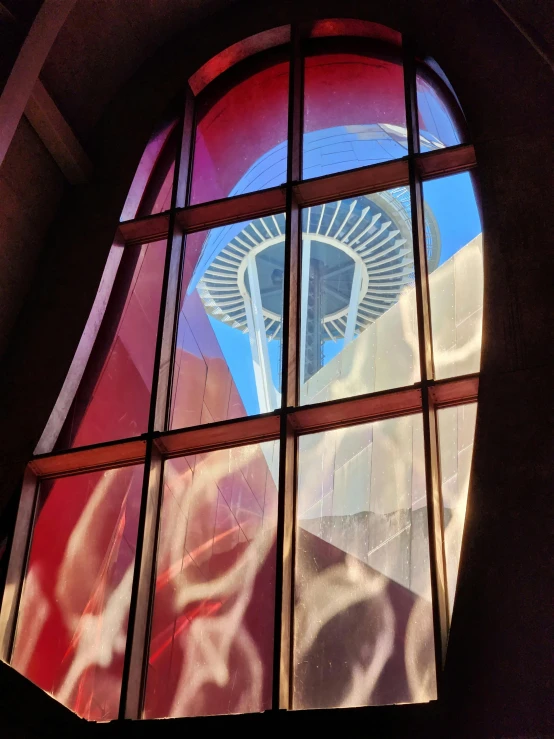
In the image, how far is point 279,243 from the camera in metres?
8.26

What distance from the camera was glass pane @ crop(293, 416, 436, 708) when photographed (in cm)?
576

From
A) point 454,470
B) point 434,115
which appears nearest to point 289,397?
point 454,470

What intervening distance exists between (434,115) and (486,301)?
2.72 metres

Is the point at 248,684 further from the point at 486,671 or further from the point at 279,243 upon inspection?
the point at 279,243

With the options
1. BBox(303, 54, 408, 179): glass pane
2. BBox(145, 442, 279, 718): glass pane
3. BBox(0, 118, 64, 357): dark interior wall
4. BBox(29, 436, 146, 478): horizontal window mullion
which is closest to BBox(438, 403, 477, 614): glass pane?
BBox(145, 442, 279, 718): glass pane

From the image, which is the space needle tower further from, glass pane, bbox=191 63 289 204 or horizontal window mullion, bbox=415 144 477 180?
horizontal window mullion, bbox=415 144 477 180

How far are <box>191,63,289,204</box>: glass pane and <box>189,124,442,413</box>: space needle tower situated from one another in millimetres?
121

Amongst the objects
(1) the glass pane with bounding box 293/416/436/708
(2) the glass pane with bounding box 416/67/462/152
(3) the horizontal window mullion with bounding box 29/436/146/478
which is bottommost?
(1) the glass pane with bounding box 293/416/436/708

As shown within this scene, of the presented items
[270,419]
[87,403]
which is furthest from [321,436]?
[87,403]

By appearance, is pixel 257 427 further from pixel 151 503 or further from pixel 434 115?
pixel 434 115

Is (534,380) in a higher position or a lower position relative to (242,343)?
lower

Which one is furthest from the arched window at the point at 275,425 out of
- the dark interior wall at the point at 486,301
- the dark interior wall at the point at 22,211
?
the dark interior wall at the point at 22,211

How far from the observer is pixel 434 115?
8.56 metres

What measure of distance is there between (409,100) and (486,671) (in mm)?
5293
